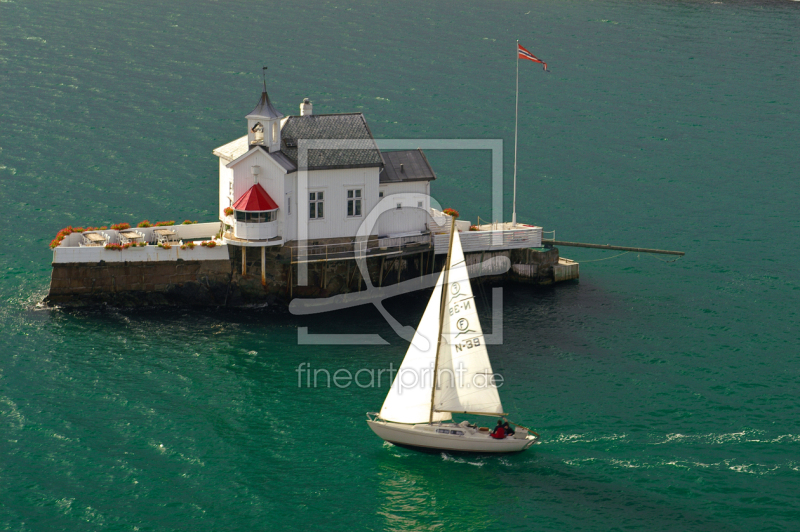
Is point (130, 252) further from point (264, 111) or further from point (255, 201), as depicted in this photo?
point (264, 111)

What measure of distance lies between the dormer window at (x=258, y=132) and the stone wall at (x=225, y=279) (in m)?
7.51

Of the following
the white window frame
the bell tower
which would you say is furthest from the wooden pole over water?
the bell tower

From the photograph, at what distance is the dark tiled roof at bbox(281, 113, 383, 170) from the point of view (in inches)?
2726

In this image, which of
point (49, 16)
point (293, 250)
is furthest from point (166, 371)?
point (49, 16)

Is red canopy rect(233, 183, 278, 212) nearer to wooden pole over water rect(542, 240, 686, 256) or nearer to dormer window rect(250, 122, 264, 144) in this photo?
dormer window rect(250, 122, 264, 144)

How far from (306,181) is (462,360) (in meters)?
22.3

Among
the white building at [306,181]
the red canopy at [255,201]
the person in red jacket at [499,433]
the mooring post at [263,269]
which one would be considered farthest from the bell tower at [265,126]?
the person in red jacket at [499,433]

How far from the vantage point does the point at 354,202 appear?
70812 millimetres

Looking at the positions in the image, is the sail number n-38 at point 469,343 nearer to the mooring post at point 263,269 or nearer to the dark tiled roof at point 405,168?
the mooring post at point 263,269

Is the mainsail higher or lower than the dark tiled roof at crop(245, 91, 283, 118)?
lower

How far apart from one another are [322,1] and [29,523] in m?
118

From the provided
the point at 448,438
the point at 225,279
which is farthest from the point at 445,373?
the point at 225,279

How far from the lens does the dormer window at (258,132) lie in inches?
2709

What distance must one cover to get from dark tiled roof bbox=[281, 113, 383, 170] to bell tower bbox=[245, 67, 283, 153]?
2.87ft
